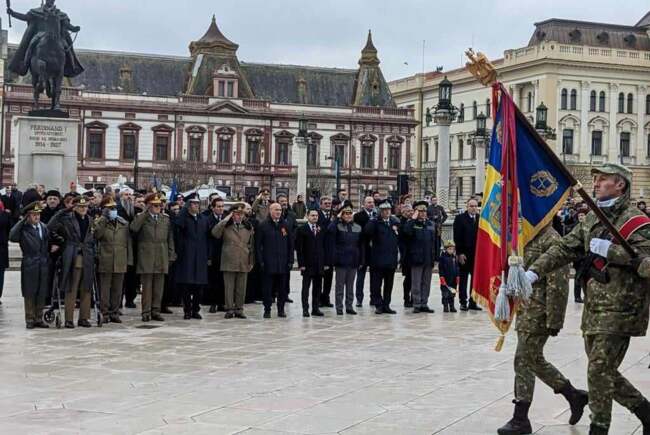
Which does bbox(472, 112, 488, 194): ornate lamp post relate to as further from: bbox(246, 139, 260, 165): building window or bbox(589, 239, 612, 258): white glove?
bbox(246, 139, 260, 165): building window

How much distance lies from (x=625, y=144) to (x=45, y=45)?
245 ft

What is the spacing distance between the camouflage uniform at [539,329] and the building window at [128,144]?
7091 cm

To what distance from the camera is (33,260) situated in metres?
13.9

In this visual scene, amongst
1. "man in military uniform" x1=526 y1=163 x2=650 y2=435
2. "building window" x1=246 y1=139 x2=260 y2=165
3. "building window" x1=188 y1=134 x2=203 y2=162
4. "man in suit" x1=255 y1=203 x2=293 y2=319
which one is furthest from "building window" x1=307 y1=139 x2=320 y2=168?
"man in military uniform" x1=526 y1=163 x2=650 y2=435

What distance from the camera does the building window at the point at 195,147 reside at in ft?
257

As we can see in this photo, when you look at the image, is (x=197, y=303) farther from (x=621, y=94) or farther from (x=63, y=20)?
(x=621, y=94)

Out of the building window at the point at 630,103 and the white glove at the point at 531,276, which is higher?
the building window at the point at 630,103

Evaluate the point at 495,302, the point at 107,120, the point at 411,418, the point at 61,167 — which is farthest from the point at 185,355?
the point at 107,120

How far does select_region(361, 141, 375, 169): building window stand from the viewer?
272ft

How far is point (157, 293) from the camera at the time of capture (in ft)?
50.5

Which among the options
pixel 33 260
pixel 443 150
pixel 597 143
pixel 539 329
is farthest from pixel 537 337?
pixel 597 143

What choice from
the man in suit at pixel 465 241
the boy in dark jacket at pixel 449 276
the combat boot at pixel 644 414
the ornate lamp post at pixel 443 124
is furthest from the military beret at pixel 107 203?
the ornate lamp post at pixel 443 124

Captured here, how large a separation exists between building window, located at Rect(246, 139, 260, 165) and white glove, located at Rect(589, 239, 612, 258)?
2892 inches

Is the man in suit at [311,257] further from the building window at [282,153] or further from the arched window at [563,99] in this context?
the arched window at [563,99]
